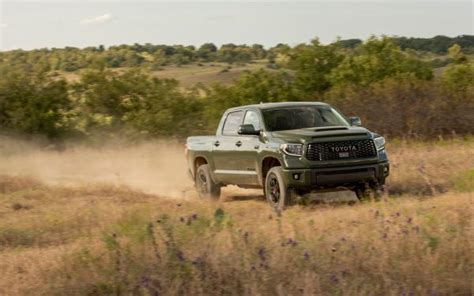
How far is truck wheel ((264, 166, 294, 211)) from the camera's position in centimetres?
1259

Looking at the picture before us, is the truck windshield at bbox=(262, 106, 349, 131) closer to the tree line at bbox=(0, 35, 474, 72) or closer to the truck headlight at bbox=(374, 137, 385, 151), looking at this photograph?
the truck headlight at bbox=(374, 137, 385, 151)

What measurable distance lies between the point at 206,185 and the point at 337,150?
3.75m

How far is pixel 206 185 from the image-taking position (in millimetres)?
15453

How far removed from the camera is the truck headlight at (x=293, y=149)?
12414 millimetres

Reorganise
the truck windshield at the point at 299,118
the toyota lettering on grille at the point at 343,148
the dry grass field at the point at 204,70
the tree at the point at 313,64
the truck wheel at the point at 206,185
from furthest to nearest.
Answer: the dry grass field at the point at 204,70, the tree at the point at 313,64, the truck wheel at the point at 206,185, the truck windshield at the point at 299,118, the toyota lettering on grille at the point at 343,148

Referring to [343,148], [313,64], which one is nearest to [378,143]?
[343,148]

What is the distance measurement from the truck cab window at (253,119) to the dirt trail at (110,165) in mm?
2405

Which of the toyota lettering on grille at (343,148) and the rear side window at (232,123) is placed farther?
the rear side window at (232,123)

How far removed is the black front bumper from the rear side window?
7.28 ft

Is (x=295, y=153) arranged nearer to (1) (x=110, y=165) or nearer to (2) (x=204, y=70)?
(1) (x=110, y=165)

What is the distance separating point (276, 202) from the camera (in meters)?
13.0

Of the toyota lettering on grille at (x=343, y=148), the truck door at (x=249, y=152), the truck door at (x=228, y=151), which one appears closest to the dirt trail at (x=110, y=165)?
the truck door at (x=228, y=151)

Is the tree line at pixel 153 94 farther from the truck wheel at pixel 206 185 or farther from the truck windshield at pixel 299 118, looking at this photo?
the truck windshield at pixel 299 118

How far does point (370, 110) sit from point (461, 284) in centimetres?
2297
